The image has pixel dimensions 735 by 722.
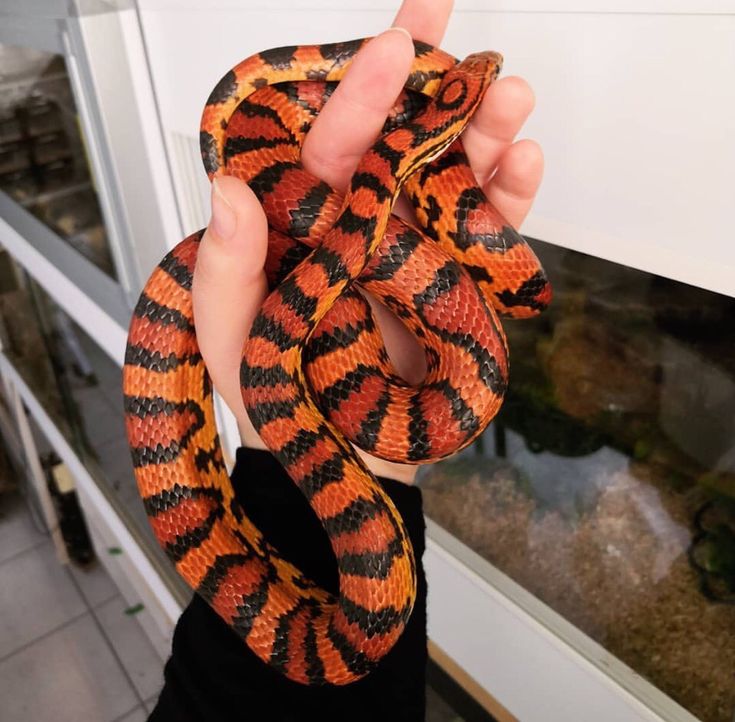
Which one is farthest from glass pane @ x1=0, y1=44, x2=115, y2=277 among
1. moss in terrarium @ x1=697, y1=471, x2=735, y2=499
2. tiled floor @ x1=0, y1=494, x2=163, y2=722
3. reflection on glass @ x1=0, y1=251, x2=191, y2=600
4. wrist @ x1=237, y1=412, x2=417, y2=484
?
tiled floor @ x1=0, y1=494, x2=163, y2=722

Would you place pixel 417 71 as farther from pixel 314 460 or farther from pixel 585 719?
pixel 585 719

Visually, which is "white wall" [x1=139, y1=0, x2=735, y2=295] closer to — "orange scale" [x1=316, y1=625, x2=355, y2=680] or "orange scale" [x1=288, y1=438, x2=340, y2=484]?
"orange scale" [x1=288, y1=438, x2=340, y2=484]

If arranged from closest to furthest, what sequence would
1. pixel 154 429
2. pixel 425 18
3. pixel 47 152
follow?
1. pixel 425 18
2. pixel 154 429
3. pixel 47 152

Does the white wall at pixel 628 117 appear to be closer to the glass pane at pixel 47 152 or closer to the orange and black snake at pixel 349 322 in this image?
the orange and black snake at pixel 349 322

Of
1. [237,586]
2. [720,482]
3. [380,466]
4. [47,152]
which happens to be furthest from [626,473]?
[47,152]

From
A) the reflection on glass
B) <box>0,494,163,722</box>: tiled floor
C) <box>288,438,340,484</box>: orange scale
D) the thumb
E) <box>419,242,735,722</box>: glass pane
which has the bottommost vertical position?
→ <box>0,494,163,722</box>: tiled floor

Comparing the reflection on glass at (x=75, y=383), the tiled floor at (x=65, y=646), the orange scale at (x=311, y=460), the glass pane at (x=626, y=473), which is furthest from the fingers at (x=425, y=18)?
the tiled floor at (x=65, y=646)

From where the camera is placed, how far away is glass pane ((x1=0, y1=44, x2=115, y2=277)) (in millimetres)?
2363

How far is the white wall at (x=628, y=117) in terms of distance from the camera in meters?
0.86

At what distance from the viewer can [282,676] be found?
1.11 m

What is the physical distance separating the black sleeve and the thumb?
0.92 feet

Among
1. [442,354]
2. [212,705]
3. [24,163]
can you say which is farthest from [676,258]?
[24,163]

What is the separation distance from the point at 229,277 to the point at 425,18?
1.53 ft

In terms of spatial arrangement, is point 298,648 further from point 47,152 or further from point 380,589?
point 47,152
